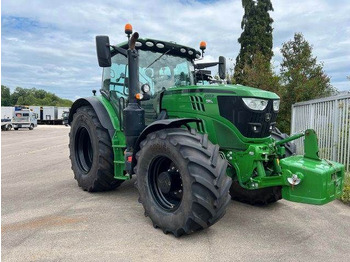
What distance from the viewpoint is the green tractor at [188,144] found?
3518 mm

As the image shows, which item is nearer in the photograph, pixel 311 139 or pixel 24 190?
pixel 311 139

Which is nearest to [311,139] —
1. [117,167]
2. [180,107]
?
[180,107]

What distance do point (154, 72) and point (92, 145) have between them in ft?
5.43

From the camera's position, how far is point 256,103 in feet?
13.3

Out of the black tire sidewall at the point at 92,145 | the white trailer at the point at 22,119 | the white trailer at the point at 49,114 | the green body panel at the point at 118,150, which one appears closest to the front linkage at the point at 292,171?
the green body panel at the point at 118,150

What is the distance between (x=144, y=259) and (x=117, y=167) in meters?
2.25

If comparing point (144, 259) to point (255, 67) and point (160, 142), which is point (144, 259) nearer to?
point (160, 142)

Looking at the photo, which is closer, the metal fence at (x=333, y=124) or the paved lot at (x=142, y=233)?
the paved lot at (x=142, y=233)

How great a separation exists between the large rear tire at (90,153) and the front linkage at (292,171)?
2.15 metres

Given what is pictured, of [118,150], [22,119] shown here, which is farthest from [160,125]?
[22,119]

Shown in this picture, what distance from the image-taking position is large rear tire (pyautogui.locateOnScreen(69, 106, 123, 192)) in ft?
17.5

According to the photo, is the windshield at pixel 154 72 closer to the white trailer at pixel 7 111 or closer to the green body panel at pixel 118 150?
the green body panel at pixel 118 150

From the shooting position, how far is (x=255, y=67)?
12.7m

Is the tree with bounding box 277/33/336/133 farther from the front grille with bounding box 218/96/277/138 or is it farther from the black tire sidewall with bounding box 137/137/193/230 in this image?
the black tire sidewall with bounding box 137/137/193/230
